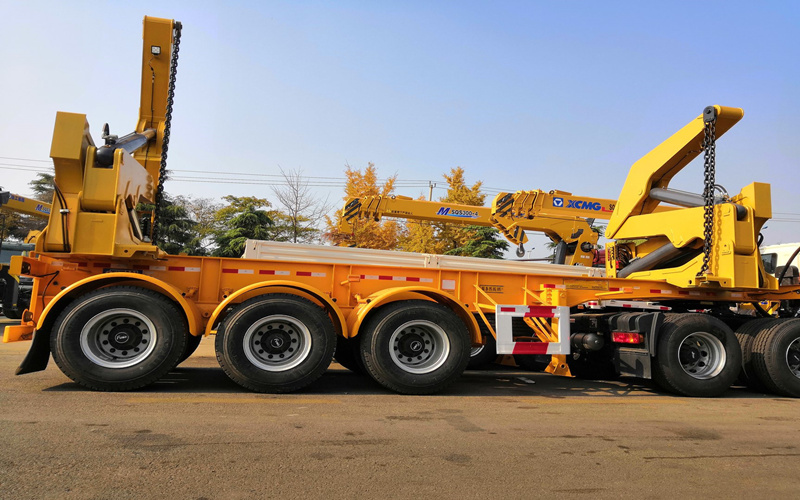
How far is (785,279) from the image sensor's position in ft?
29.6

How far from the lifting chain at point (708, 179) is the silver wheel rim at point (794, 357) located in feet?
5.44

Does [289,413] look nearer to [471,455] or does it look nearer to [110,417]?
[110,417]

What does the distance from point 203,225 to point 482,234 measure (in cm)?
1831

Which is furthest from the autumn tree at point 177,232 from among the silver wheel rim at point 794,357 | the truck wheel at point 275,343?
the silver wheel rim at point 794,357

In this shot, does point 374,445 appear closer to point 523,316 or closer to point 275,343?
point 275,343

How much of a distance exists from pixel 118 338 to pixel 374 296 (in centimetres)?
294

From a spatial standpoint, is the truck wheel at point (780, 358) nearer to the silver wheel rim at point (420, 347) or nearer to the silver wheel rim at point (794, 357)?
the silver wheel rim at point (794, 357)

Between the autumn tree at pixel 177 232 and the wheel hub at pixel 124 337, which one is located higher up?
the autumn tree at pixel 177 232

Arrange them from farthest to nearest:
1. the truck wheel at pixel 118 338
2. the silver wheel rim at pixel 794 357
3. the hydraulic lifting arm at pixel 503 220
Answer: the hydraulic lifting arm at pixel 503 220 → the silver wheel rim at pixel 794 357 → the truck wheel at pixel 118 338

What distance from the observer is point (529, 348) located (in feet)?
23.3

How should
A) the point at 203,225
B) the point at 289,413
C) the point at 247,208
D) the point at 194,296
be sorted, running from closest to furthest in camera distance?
the point at 289,413 → the point at 194,296 → the point at 247,208 → the point at 203,225

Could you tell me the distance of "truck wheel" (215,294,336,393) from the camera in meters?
6.20

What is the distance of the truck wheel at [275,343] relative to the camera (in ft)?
20.4

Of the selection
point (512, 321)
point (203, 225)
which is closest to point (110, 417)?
point (512, 321)
